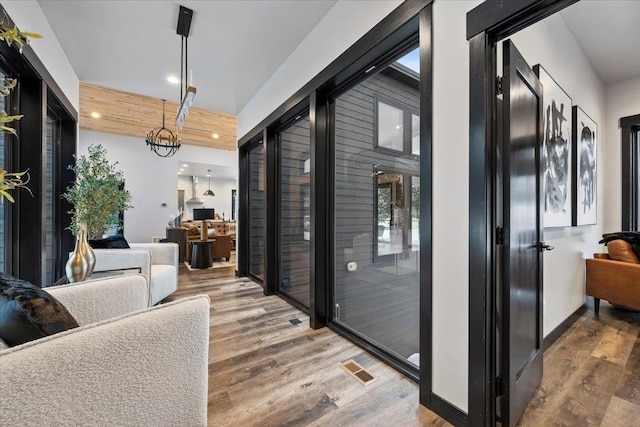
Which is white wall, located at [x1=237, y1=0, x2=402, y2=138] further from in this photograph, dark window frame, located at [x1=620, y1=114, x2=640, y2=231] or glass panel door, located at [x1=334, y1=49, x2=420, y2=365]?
dark window frame, located at [x1=620, y1=114, x2=640, y2=231]

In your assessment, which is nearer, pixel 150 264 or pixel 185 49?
pixel 150 264

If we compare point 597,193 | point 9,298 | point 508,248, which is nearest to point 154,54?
point 9,298

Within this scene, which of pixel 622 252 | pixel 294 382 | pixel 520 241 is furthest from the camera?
pixel 622 252

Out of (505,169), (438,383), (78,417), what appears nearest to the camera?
(78,417)

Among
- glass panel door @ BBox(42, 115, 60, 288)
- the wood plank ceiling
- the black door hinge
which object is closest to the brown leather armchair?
the black door hinge

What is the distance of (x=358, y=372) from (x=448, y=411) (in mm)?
595

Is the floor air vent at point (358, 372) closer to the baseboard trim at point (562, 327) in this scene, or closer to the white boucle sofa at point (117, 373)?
the white boucle sofa at point (117, 373)

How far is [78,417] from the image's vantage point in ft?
2.26

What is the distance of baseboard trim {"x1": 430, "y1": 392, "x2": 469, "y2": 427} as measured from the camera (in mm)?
1358

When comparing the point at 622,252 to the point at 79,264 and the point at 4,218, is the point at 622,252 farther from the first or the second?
the point at 4,218

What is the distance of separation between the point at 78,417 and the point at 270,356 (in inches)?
59.7

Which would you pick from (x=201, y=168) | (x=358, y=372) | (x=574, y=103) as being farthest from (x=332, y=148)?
(x=201, y=168)

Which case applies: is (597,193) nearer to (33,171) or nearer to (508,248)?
(508,248)

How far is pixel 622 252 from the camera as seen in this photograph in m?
2.85
